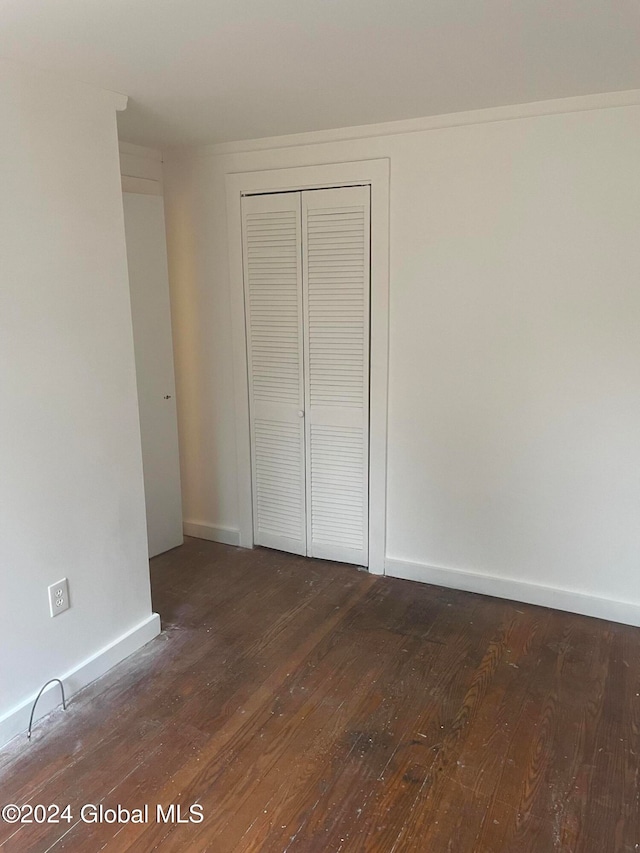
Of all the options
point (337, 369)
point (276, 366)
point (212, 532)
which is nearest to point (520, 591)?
point (337, 369)

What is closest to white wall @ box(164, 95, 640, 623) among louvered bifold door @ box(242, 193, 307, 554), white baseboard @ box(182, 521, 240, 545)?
louvered bifold door @ box(242, 193, 307, 554)

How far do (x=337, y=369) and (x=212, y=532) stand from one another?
4.27 ft

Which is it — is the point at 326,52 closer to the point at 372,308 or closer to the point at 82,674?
the point at 372,308

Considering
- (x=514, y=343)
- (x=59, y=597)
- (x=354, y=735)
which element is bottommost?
(x=354, y=735)

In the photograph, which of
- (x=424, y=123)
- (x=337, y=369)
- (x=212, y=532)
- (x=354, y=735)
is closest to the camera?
(x=354, y=735)

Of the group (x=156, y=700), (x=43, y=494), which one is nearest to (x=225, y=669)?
(x=156, y=700)

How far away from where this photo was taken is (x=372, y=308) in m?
3.04

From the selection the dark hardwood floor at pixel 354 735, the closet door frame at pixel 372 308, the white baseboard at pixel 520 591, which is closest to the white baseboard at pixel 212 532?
the closet door frame at pixel 372 308

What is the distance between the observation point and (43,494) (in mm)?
2160

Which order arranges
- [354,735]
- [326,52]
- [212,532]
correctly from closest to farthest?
[326,52]
[354,735]
[212,532]

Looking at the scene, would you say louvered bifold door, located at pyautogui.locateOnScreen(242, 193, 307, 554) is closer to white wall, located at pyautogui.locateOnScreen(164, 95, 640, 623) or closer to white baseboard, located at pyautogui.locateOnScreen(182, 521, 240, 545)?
white baseboard, located at pyautogui.locateOnScreen(182, 521, 240, 545)

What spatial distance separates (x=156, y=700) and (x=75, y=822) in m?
0.54

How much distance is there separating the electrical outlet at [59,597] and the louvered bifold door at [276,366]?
4.67 ft

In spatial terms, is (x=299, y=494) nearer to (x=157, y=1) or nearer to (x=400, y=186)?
→ (x=400, y=186)
